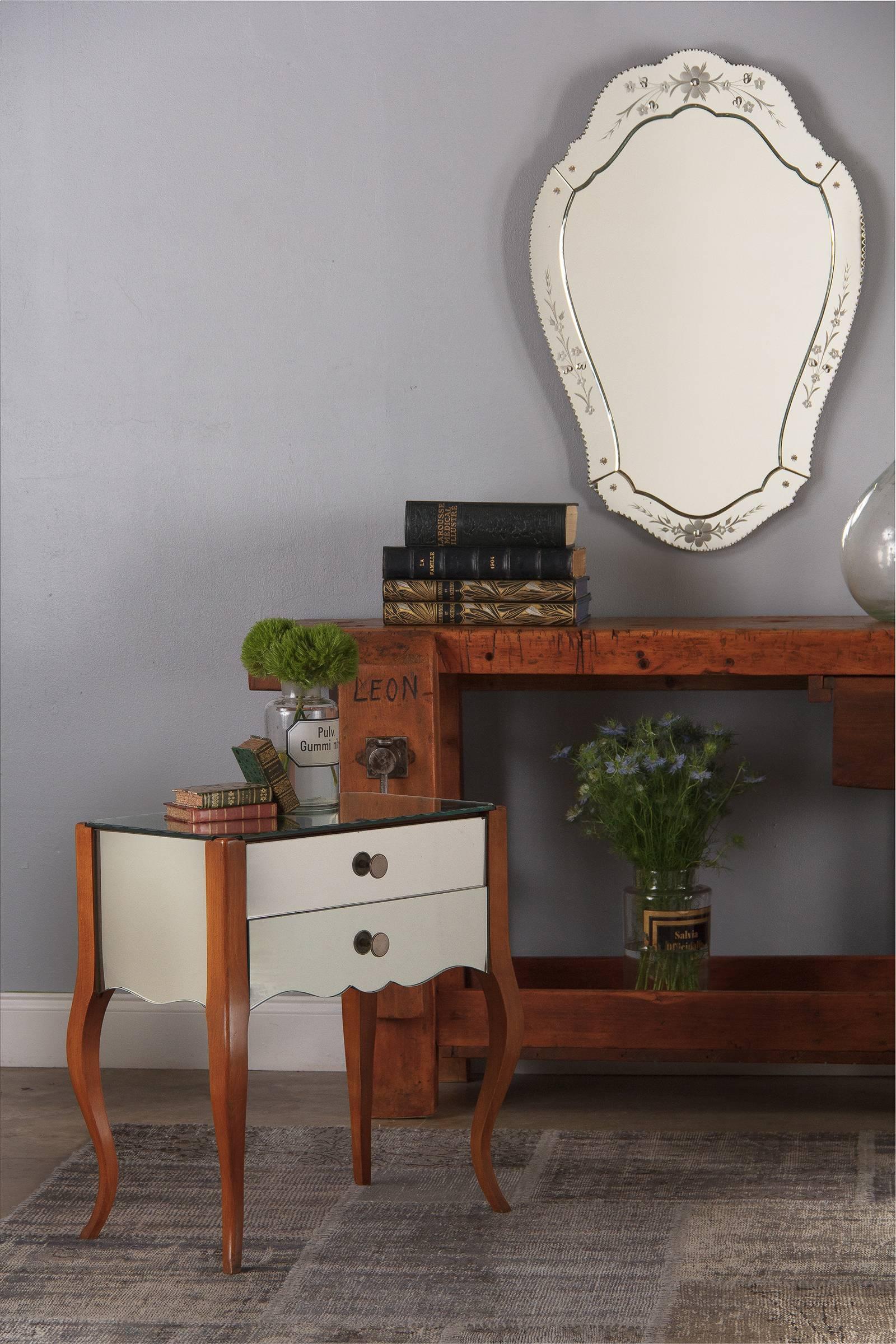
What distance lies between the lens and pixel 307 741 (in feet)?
5.95

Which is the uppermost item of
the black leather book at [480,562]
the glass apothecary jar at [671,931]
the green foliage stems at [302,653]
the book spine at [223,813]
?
the black leather book at [480,562]

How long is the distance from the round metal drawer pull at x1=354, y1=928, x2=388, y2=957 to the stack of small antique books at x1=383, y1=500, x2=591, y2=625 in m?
0.66

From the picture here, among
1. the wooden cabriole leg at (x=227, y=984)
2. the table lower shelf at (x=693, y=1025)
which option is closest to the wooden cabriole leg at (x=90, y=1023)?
the wooden cabriole leg at (x=227, y=984)

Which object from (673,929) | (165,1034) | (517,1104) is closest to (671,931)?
(673,929)

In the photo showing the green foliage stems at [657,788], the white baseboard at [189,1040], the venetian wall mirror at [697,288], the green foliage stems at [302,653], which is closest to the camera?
the green foliage stems at [302,653]

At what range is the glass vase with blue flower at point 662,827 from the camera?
222 cm

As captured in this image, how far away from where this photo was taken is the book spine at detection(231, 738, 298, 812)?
171cm

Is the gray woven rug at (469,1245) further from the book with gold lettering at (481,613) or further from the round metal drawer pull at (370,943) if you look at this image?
the book with gold lettering at (481,613)

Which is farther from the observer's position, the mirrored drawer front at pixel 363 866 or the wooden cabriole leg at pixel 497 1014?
the wooden cabriole leg at pixel 497 1014

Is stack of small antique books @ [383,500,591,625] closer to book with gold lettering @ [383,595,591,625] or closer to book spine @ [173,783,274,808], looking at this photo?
book with gold lettering @ [383,595,591,625]

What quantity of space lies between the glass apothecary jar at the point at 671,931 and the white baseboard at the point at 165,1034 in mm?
648

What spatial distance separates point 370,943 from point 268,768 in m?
0.26

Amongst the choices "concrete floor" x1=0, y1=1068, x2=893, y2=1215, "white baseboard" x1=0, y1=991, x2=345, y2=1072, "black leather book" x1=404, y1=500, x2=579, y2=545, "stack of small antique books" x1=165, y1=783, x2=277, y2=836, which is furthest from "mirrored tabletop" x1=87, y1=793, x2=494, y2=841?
"white baseboard" x1=0, y1=991, x2=345, y2=1072

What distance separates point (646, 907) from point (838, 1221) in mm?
597
